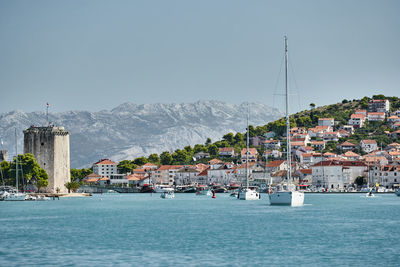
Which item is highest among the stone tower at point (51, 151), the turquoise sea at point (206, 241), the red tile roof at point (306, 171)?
the stone tower at point (51, 151)

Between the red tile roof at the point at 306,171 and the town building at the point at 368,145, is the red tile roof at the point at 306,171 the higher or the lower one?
the lower one

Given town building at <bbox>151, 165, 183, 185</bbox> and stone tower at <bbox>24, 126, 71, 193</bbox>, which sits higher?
stone tower at <bbox>24, 126, 71, 193</bbox>

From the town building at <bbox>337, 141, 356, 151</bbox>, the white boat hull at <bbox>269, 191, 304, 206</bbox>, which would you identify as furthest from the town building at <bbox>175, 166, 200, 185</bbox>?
the white boat hull at <bbox>269, 191, 304, 206</bbox>

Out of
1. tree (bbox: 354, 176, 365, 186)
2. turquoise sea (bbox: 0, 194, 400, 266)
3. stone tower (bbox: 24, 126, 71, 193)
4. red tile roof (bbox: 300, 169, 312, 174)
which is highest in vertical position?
stone tower (bbox: 24, 126, 71, 193)

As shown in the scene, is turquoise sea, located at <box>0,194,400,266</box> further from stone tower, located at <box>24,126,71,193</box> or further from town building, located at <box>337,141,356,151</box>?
town building, located at <box>337,141,356,151</box>

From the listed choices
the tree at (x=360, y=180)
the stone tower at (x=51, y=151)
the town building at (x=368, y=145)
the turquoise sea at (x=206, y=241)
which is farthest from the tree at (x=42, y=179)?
the town building at (x=368, y=145)

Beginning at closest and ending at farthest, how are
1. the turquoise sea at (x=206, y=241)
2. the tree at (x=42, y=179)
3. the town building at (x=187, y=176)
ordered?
the turquoise sea at (x=206, y=241)
the tree at (x=42, y=179)
the town building at (x=187, y=176)

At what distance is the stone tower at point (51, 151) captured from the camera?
12206cm

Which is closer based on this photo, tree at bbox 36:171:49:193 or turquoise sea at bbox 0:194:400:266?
turquoise sea at bbox 0:194:400:266

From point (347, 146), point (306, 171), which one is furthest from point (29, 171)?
point (347, 146)

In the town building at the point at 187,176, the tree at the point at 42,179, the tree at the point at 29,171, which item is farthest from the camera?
the town building at the point at 187,176

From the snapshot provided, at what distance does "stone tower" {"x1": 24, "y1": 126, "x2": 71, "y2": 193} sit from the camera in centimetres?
12206

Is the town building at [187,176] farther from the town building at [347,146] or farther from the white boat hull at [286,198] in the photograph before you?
the white boat hull at [286,198]

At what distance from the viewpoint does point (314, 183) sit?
6235 inches
